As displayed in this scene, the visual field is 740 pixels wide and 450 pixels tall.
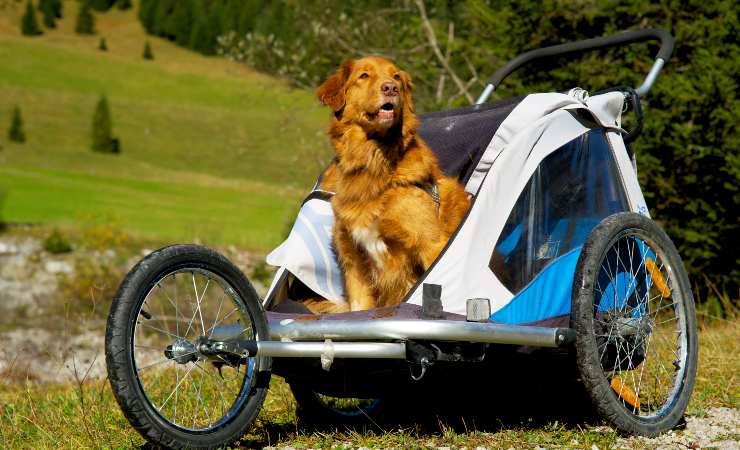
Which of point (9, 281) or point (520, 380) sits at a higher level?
point (520, 380)

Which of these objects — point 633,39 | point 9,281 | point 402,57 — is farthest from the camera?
point 9,281

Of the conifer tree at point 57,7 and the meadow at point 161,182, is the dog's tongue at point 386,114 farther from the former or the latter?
the conifer tree at point 57,7

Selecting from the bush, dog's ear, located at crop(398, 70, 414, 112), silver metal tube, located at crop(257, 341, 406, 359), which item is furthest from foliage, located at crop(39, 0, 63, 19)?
silver metal tube, located at crop(257, 341, 406, 359)

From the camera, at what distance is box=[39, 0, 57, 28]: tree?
80.1 metres

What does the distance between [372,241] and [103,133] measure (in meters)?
48.9

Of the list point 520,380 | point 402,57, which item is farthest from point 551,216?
point 402,57

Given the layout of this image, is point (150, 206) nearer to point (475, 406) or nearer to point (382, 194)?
point (475, 406)

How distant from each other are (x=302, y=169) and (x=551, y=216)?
1141 centimetres

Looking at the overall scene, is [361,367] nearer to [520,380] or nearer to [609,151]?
[520,380]

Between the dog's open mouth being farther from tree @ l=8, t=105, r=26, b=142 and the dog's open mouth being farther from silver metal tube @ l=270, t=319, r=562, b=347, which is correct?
tree @ l=8, t=105, r=26, b=142

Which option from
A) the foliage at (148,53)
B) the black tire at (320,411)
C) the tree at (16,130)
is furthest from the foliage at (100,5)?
the black tire at (320,411)

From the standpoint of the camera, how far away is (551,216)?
4.12 metres

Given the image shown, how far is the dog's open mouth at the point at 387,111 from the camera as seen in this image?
4.38m

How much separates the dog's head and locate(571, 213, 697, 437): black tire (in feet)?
3.74
